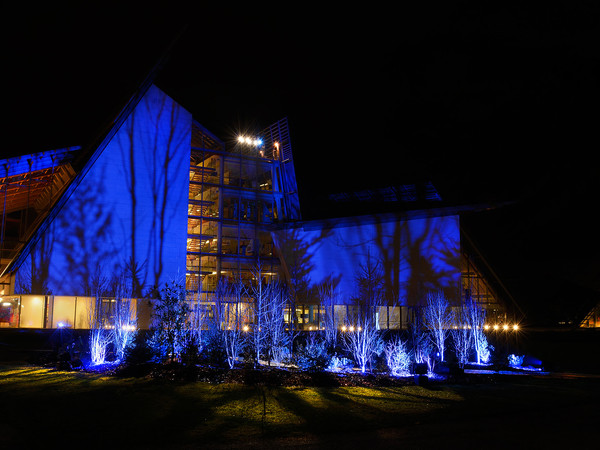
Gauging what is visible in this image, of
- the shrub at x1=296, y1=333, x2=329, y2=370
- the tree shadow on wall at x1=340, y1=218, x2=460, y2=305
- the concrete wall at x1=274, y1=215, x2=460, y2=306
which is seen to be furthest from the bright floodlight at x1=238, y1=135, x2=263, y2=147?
the shrub at x1=296, y1=333, x2=329, y2=370

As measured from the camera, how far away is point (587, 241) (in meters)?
35.4

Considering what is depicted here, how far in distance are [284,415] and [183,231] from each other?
24797 millimetres

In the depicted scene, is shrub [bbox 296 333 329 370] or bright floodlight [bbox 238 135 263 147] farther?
bright floodlight [bbox 238 135 263 147]

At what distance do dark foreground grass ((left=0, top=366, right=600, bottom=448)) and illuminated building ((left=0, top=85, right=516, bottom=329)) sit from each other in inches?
609

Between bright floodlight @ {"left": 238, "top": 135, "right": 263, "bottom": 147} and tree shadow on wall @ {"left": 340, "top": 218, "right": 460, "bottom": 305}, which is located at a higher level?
bright floodlight @ {"left": 238, "top": 135, "right": 263, "bottom": 147}

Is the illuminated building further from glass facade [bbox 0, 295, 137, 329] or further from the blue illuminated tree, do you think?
the blue illuminated tree

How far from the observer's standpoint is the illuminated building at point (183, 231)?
88.7 ft

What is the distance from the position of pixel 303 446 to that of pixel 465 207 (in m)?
27.4

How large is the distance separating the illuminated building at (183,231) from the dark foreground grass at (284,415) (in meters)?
15.5

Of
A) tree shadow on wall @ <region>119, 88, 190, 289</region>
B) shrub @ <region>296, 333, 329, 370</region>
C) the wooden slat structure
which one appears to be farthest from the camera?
tree shadow on wall @ <region>119, 88, 190, 289</region>

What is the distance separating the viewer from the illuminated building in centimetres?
2705

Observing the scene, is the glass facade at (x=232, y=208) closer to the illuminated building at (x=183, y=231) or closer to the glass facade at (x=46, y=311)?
the illuminated building at (x=183, y=231)

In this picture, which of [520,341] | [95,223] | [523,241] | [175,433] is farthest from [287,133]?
[175,433]

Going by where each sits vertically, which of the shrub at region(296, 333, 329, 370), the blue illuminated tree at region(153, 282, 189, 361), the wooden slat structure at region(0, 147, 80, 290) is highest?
the wooden slat structure at region(0, 147, 80, 290)
